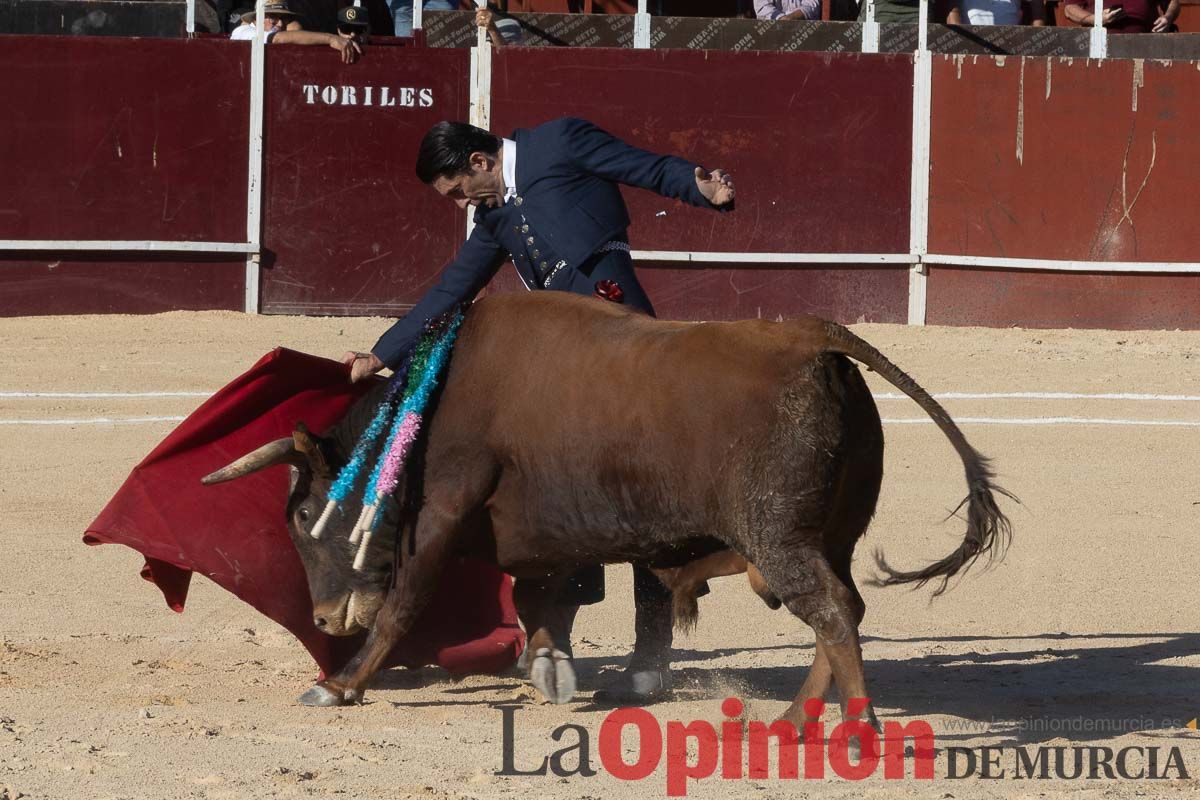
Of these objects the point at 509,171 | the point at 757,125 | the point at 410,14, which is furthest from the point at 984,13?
the point at 509,171

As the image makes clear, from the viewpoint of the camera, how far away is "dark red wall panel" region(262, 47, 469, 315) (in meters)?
10.0

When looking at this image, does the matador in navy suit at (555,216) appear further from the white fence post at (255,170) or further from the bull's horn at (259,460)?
the white fence post at (255,170)

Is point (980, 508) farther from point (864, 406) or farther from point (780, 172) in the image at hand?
point (780, 172)

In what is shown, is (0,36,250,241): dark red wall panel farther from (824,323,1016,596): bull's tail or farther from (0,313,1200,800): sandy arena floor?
(824,323,1016,596): bull's tail

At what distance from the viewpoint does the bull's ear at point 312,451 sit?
408 centimetres

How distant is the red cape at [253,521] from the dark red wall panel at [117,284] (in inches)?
227

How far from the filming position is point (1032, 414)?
26.2ft

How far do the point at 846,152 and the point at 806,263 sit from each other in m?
0.66

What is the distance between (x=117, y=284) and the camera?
32.8ft

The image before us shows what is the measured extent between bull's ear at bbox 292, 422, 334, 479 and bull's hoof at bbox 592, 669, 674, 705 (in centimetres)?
81

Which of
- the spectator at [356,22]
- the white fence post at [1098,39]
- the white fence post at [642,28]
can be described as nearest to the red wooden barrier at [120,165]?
the spectator at [356,22]

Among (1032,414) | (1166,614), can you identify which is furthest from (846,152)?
(1166,614)

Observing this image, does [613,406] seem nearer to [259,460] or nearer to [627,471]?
[627,471]

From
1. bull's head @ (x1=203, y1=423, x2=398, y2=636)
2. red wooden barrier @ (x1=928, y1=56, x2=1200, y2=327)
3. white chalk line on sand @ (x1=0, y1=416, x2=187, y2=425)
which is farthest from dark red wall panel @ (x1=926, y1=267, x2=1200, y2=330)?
bull's head @ (x1=203, y1=423, x2=398, y2=636)
